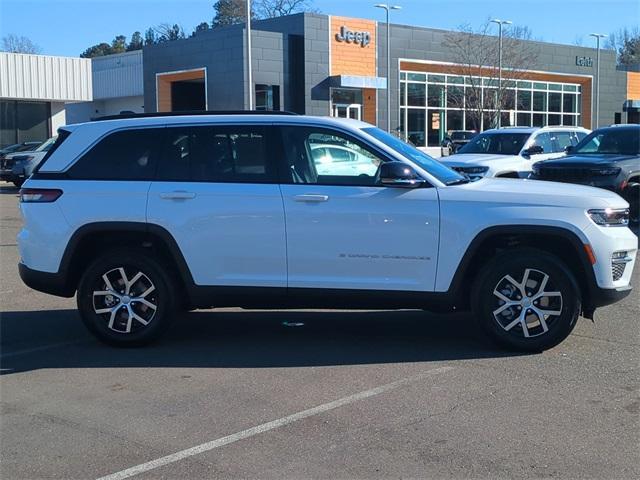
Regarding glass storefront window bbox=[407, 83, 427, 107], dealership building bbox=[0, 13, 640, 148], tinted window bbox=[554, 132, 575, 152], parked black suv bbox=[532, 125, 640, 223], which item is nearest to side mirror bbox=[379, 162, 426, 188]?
parked black suv bbox=[532, 125, 640, 223]

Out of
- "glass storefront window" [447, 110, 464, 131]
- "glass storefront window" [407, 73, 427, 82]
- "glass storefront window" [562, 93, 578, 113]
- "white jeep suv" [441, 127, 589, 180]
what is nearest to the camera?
"white jeep suv" [441, 127, 589, 180]

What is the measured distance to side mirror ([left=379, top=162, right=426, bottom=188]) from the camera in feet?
20.4

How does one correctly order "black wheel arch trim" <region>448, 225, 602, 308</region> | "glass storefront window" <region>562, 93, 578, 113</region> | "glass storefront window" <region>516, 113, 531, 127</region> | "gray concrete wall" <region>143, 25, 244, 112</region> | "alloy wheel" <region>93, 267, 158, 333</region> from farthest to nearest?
"glass storefront window" <region>562, 93, 578, 113</region> → "glass storefront window" <region>516, 113, 531, 127</region> → "gray concrete wall" <region>143, 25, 244, 112</region> → "alloy wheel" <region>93, 267, 158, 333</region> → "black wheel arch trim" <region>448, 225, 602, 308</region>

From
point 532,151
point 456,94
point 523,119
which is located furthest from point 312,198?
point 523,119

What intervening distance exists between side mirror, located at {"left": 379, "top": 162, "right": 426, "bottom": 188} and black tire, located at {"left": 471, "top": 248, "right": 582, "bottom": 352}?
3.04ft

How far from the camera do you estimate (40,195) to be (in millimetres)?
6777

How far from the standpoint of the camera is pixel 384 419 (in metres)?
4.99

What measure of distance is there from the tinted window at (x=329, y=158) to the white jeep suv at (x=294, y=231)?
0.01m

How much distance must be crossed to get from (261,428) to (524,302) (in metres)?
2.62

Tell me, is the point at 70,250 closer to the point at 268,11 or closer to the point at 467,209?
the point at 467,209

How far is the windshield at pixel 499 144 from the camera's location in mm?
15930

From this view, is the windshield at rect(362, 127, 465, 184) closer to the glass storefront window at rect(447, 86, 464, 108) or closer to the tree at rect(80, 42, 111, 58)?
the glass storefront window at rect(447, 86, 464, 108)

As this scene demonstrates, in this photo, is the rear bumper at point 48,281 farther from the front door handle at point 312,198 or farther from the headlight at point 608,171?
the headlight at point 608,171

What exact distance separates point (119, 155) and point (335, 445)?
3517 millimetres
